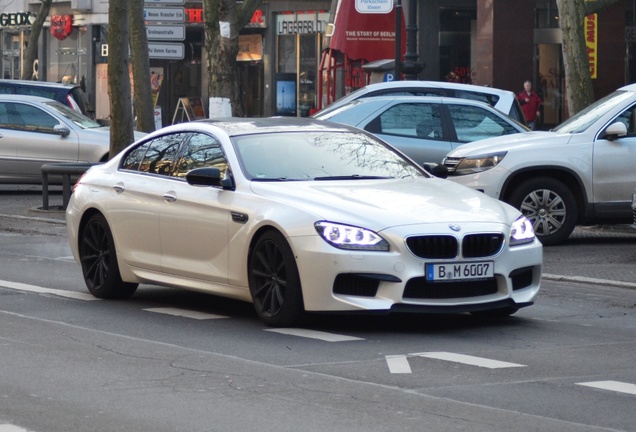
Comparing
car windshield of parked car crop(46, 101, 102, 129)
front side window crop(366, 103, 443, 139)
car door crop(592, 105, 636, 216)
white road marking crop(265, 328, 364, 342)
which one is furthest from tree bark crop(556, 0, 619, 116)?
white road marking crop(265, 328, 364, 342)

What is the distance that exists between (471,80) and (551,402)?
33889 mm

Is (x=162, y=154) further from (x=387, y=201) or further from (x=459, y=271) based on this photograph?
(x=459, y=271)

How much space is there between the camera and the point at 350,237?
9.78 meters

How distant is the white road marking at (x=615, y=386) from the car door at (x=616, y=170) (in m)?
8.90

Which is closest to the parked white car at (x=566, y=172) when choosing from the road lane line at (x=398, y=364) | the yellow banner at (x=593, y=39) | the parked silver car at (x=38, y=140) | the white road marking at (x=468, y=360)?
the white road marking at (x=468, y=360)

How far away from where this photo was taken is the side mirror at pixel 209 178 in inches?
423

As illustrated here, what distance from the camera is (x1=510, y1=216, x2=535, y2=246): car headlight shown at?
403 inches

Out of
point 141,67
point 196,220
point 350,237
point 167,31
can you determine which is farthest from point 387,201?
point 141,67

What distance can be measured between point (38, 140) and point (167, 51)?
2999 mm

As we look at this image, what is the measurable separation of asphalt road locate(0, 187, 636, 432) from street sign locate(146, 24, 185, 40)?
47.2ft

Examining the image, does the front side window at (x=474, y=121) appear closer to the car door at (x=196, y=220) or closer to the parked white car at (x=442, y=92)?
the parked white car at (x=442, y=92)

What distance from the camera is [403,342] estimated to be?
9.59 meters

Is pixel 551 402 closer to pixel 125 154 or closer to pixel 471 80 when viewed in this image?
pixel 125 154

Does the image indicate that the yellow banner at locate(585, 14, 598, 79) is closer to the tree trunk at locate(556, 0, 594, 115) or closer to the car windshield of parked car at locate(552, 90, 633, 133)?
the tree trunk at locate(556, 0, 594, 115)
